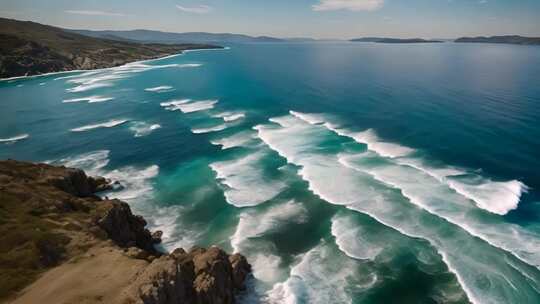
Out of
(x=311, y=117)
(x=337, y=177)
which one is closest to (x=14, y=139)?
(x=311, y=117)

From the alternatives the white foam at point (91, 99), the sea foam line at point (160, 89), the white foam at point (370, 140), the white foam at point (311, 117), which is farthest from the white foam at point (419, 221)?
the sea foam line at point (160, 89)

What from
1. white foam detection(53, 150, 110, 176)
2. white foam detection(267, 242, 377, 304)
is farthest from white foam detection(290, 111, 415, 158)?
white foam detection(53, 150, 110, 176)

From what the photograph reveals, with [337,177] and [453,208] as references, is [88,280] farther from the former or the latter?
[453,208]

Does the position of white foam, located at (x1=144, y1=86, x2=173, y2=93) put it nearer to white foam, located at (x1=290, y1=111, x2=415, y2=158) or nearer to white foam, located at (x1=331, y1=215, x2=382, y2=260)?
white foam, located at (x1=290, y1=111, x2=415, y2=158)

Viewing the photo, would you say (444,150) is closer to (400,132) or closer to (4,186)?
(400,132)

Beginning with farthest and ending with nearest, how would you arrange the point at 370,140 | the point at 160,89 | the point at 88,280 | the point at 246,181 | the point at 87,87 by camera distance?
the point at 87,87 < the point at 160,89 < the point at 370,140 < the point at 246,181 < the point at 88,280

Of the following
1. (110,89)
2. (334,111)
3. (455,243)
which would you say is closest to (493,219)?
(455,243)

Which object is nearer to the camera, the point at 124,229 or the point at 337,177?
the point at 124,229

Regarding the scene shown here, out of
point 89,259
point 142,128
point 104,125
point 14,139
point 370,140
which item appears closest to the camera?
point 89,259
